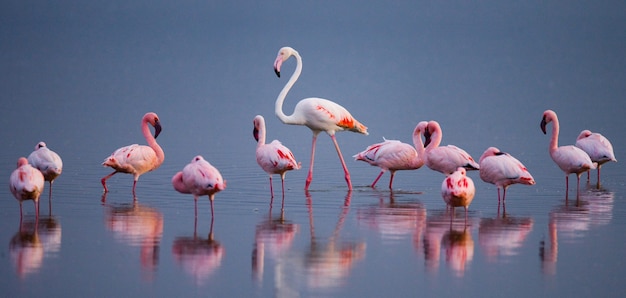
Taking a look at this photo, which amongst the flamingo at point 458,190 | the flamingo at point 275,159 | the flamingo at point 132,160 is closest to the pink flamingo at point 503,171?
the flamingo at point 458,190

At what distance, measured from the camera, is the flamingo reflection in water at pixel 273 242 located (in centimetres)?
757

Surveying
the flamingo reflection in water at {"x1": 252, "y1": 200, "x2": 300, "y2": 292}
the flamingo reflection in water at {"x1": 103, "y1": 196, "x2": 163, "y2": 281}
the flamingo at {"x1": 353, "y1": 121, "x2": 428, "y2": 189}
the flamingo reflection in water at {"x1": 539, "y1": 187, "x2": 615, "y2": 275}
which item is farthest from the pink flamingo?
the flamingo reflection in water at {"x1": 103, "y1": 196, "x2": 163, "y2": 281}

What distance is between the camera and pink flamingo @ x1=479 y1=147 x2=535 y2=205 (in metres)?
10.3

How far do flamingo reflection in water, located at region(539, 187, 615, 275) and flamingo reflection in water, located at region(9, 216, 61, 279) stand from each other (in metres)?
3.75

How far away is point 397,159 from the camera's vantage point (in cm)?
1229

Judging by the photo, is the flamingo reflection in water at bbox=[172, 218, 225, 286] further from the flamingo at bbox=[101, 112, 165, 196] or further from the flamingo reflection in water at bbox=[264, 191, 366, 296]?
the flamingo at bbox=[101, 112, 165, 196]

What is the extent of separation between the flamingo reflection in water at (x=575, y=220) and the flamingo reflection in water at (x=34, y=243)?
375 cm

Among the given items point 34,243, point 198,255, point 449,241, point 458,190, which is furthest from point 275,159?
point 34,243

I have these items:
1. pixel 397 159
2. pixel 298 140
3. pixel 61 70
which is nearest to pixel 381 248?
pixel 397 159

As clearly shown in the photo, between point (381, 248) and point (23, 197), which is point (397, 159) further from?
point (23, 197)

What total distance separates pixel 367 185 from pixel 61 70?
39.7 metres

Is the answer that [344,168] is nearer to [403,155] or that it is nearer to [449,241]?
[403,155]

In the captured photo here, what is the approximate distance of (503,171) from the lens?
34.1 feet

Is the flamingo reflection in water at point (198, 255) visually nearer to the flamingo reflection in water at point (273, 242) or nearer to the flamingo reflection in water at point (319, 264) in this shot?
the flamingo reflection in water at point (273, 242)
